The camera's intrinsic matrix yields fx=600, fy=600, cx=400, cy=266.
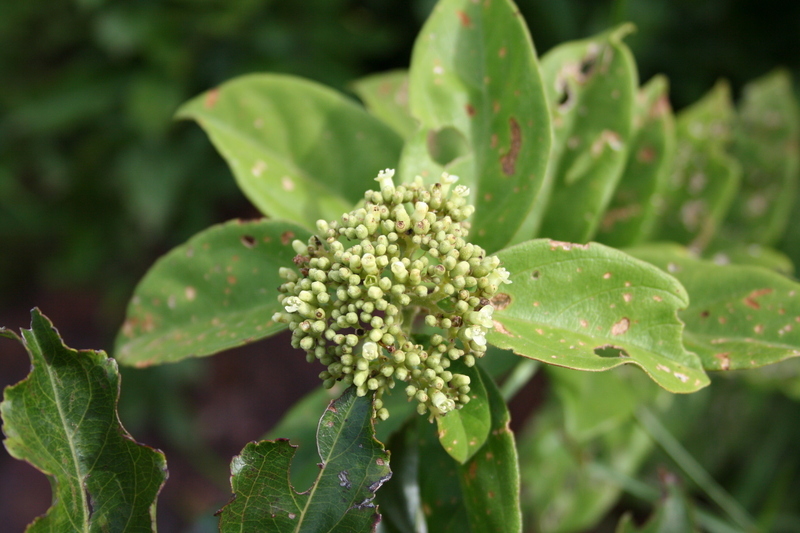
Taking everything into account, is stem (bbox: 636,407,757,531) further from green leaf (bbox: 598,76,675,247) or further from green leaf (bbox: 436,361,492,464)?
green leaf (bbox: 436,361,492,464)

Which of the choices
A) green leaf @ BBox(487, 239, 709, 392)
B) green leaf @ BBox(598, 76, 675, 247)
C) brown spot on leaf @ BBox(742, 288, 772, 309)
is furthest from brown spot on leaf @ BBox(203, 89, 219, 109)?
brown spot on leaf @ BBox(742, 288, 772, 309)

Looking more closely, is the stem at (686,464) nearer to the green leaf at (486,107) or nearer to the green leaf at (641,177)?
the green leaf at (641,177)

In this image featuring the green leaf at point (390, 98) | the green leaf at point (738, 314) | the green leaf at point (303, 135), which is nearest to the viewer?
the green leaf at point (738, 314)

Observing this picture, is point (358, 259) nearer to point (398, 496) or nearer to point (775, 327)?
point (398, 496)

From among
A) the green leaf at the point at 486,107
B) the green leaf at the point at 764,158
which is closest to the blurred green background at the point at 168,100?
the green leaf at the point at 764,158

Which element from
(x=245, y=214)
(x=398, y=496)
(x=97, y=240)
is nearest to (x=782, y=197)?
(x=398, y=496)

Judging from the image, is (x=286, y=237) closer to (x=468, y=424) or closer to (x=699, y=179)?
(x=468, y=424)
